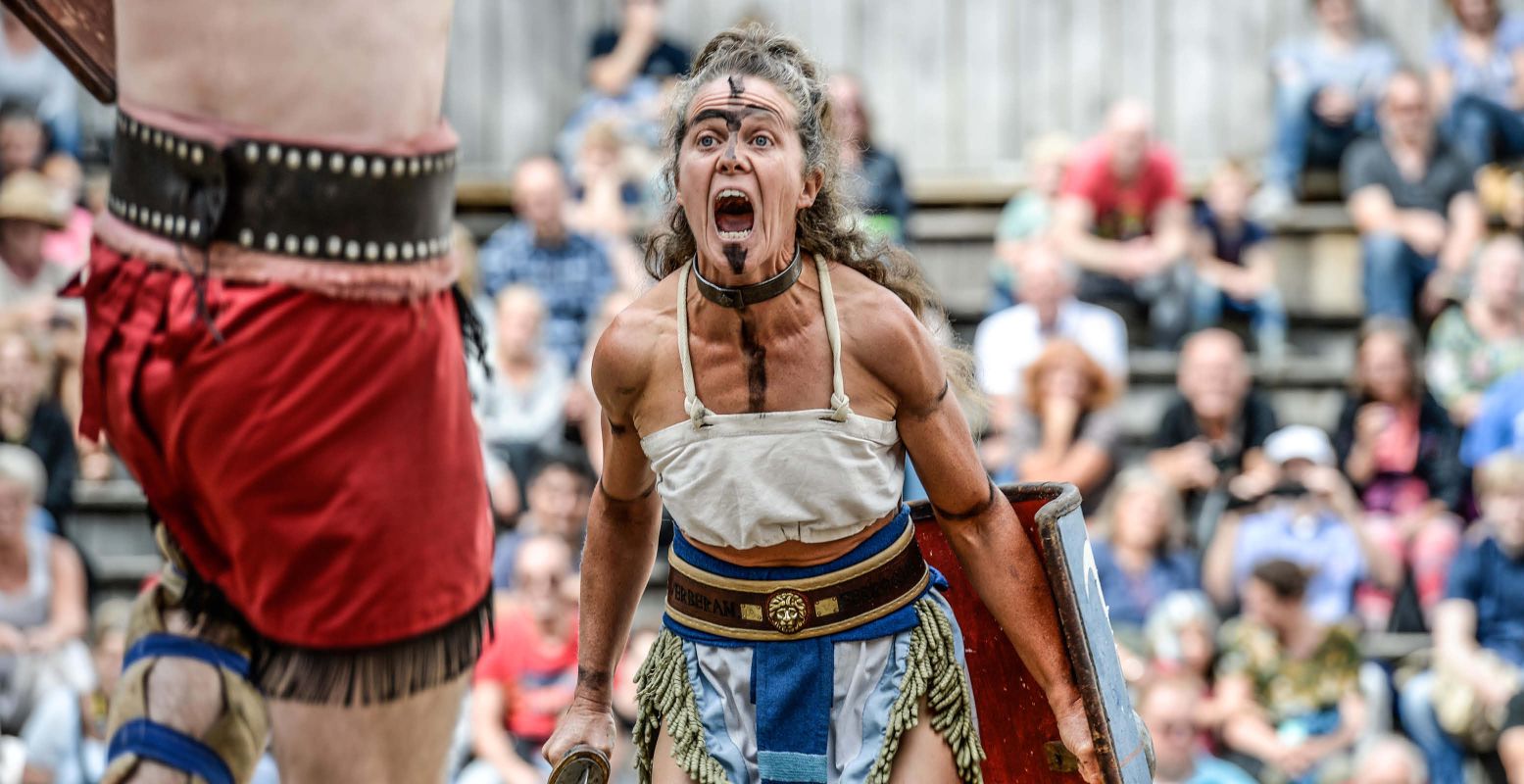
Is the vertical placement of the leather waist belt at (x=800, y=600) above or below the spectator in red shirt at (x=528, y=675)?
above

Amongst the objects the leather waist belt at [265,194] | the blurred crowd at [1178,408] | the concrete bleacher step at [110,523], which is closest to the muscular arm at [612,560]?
the leather waist belt at [265,194]

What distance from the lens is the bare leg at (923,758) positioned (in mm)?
3371

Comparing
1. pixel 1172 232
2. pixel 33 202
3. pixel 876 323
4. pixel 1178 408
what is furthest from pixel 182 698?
pixel 1172 232

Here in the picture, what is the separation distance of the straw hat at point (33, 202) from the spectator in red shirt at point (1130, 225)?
435 cm

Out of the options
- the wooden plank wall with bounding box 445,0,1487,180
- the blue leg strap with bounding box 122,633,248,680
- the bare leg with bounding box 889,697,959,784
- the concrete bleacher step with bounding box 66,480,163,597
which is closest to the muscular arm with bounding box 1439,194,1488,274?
the wooden plank wall with bounding box 445,0,1487,180

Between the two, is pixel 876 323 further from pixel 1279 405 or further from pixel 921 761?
pixel 1279 405

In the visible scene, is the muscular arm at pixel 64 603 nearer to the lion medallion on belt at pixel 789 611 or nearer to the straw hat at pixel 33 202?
the straw hat at pixel 33 202

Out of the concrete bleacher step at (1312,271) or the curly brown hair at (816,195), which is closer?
the curly brown hair at (816,195)

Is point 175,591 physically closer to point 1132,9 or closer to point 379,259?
point 379,259

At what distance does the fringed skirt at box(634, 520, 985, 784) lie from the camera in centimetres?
339

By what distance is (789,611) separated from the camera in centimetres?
342

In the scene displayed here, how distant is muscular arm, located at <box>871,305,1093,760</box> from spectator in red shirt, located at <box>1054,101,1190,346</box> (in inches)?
227

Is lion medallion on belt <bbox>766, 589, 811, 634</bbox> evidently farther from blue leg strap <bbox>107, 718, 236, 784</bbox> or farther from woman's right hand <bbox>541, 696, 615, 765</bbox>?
blue leg strap <bbox>107, 718, 236, 784</bbox>

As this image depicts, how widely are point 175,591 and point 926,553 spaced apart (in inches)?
53.2
